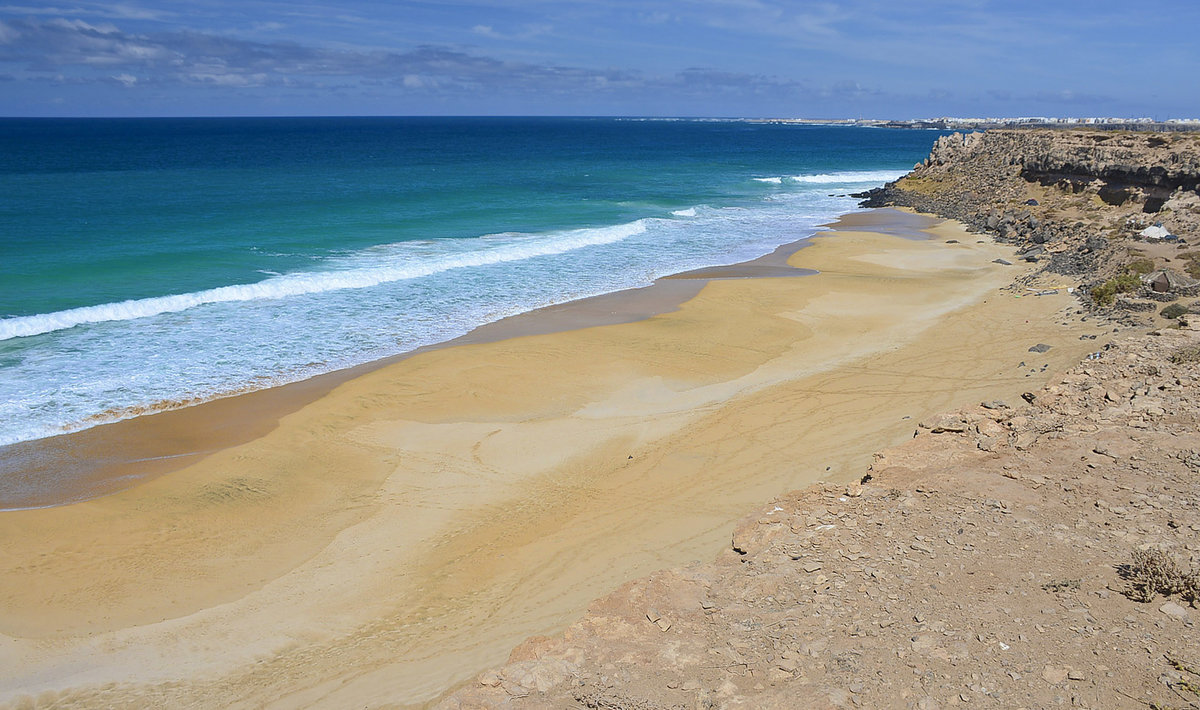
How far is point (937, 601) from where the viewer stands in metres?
6.72

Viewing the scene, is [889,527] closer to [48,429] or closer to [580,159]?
[48,429]

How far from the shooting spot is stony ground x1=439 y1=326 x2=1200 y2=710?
18.8 feet

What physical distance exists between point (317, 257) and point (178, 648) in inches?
868

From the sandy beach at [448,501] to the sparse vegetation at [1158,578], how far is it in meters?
4.18

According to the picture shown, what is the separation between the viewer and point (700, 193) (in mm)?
51344

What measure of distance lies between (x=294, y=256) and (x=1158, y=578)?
27.6 m

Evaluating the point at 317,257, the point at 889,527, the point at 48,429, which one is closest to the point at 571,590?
the point at 889,527

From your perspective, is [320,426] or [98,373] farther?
[98,373]

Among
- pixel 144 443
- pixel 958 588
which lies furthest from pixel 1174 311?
pixel 144 443

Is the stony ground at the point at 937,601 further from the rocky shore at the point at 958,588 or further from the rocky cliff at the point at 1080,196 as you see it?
the rocky cliff at the point at 1080,196

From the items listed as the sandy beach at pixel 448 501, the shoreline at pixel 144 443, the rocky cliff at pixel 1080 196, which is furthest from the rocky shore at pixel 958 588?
the rocky cliff at pixel 1080 196

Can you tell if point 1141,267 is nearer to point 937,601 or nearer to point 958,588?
point 958,588

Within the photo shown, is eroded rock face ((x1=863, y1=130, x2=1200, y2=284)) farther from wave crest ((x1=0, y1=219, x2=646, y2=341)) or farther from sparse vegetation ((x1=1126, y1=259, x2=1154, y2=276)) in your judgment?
wave crest ((x1=0, y1=219, x2=646, y2=341))

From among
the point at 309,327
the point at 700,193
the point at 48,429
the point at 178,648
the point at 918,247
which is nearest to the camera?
the point at 178,648
